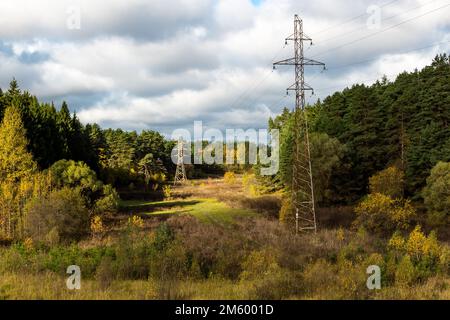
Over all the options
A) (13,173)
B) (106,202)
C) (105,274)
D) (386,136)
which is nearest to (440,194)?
(386,136)

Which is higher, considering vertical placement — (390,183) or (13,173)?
(13,173)

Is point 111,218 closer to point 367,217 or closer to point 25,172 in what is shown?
point 25,172

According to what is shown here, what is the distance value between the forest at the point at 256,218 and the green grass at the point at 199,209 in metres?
0.23

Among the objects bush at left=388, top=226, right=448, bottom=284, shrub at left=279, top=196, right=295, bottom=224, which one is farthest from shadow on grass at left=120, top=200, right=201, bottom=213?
bush at left=388, top=226, right=448, bottom=284

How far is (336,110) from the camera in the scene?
227 feet

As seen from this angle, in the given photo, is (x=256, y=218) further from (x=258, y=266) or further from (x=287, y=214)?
(x=258, y=266)

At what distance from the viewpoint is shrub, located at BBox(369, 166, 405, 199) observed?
161 ft

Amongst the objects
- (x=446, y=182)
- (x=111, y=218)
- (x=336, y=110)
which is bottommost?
(x=111, y=218)

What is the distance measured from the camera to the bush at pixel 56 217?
3503cm

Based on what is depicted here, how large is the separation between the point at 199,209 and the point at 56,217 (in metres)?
25.7

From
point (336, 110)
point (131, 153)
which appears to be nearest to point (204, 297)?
point (336, 110)

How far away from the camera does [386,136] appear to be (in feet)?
197
